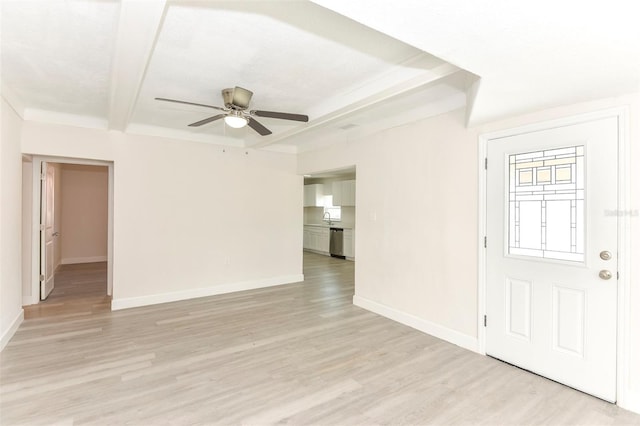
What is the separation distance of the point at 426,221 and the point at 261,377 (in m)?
2.40

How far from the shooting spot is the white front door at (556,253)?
7.86 ft

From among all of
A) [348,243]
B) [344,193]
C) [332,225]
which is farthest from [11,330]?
[332,225]

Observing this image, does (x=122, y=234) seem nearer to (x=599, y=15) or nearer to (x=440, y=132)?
(x=440, y=132)

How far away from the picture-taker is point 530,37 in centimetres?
178

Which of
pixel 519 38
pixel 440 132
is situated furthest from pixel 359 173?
pixel 519 38

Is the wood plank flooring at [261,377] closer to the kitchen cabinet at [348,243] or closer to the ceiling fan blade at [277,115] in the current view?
the ceiling fan blade at [277,115]

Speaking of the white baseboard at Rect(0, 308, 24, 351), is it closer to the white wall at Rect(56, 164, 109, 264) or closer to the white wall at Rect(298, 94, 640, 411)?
the white wall at Rect(298, 94, 640, 411)

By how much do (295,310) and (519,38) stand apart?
12.7 ft

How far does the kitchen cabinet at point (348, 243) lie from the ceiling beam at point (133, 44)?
20.9ft

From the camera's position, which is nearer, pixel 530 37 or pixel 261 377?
pixel 530 37

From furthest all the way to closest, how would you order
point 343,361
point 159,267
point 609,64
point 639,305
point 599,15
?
point 159,267 → point 343,361 → point 639,305 → point 609,64 → point 599,15

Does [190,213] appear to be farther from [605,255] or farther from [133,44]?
[605,255]

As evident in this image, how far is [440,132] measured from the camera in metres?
3.54

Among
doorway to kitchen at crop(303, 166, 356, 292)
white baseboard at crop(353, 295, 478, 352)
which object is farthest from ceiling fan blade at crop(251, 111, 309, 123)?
doorway to kitchen at crop(303, 166, 356, 292)
